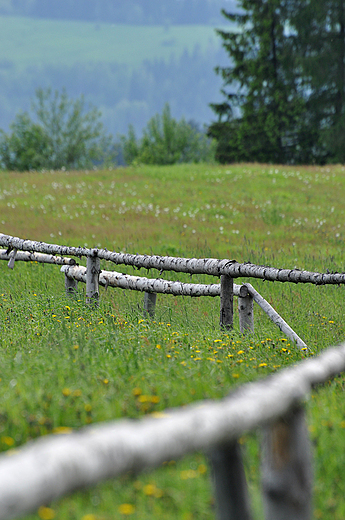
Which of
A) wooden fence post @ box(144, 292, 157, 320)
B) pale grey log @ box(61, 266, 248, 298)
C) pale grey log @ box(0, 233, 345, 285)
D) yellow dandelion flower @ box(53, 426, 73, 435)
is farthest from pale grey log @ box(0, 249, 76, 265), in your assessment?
yellow dandelion flower @ box(53, 426, 73, 435)

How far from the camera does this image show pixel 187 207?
20438 mm

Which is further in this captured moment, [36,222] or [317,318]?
[36,222]

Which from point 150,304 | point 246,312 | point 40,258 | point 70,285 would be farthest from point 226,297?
point 40,258

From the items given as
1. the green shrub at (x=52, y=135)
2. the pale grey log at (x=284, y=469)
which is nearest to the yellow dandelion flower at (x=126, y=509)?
the pale grey log at (x=284, y=469)

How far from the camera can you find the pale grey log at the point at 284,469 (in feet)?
7.87

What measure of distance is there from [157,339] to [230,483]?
3.94 m

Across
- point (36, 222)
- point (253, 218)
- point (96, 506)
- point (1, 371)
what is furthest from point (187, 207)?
point (96, 506)

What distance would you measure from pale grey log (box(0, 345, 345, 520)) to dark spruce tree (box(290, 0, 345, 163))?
124ft

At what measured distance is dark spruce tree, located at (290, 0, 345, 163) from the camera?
1435 inches

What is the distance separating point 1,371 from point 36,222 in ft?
45.1

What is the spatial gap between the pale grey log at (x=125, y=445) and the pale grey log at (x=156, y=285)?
16.0ft

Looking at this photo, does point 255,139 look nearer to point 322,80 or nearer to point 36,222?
point 322,80

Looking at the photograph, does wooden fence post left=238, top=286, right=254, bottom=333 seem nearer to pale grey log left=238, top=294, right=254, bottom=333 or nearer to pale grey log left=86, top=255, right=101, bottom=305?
pale grey log left=238, top=294, right=254, bottom=333

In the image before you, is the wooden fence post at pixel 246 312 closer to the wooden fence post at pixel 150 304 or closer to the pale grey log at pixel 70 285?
the wooden fence post at pixel 150 304
